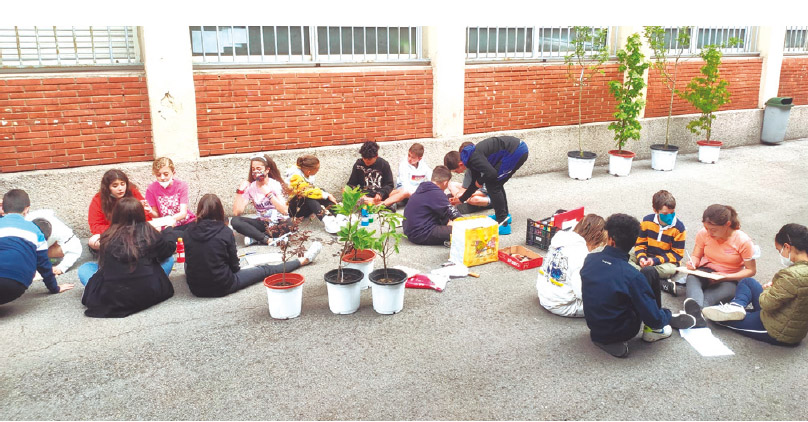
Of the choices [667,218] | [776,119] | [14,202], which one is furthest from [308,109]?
[776,119]

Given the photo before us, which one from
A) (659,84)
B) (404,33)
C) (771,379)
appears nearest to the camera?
(771,379)

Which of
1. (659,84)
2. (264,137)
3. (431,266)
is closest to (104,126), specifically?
(264,137)

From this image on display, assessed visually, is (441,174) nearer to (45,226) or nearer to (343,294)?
(343,294)

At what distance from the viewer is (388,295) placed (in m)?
5.72

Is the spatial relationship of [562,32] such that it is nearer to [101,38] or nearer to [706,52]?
[706,52]

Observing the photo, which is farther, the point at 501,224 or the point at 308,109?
the point at 308,109

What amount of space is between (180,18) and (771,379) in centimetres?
471

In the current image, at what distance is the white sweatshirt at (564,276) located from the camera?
18.1 ft

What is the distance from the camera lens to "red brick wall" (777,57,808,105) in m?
15.3

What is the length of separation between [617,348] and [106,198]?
5.57 m

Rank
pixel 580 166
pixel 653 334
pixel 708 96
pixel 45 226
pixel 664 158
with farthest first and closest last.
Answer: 1. pixel 708 96
2. pixel 664 158
3. pixel 580 166
4. pixel 45 226
5. pixel 653 334

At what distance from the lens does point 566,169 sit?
41.0 feet

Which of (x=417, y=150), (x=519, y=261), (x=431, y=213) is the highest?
(x=417, y=150)

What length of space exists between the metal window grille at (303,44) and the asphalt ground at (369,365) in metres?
3.98
